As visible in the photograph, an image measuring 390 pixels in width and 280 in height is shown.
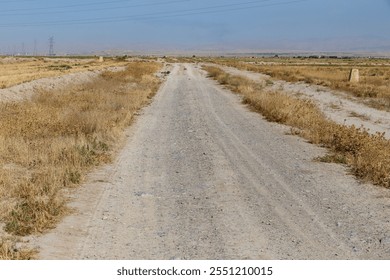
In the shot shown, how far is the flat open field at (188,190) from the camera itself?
587cm

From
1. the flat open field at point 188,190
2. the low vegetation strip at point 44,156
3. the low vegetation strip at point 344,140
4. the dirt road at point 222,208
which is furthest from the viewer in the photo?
the low vegetation strip at point 344,140

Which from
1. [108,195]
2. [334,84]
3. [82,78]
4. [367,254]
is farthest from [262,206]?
[82,78]

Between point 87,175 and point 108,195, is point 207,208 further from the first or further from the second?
point 87,175

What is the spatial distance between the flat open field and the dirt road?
24 mm

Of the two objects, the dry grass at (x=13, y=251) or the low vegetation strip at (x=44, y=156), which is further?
the low vegetation strip at (x=44, y=156)

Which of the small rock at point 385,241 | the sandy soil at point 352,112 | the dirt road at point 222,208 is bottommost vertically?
the dirt road at point 222,208

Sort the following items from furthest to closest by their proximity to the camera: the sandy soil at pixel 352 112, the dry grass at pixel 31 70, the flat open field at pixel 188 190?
1. the dry grass at pixel 31 70
2. the sandy soil at pixel 352 112
3. the flat open field at pixel 188 190

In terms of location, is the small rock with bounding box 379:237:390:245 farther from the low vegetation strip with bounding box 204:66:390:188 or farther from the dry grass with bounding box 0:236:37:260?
the dry grass with bounding box 0:236:37:260

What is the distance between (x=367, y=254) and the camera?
18.5ft

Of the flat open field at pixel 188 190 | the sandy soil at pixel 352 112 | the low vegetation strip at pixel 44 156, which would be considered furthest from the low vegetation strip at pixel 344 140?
the low vegetation strip at pixel 44 156

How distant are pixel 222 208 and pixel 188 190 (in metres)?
1.22

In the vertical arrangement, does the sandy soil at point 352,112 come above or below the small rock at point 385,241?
above

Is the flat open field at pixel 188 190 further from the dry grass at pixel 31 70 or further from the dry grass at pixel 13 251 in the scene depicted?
the dry grass at pixel 31 70

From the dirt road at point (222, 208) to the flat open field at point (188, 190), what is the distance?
0.08 ft
